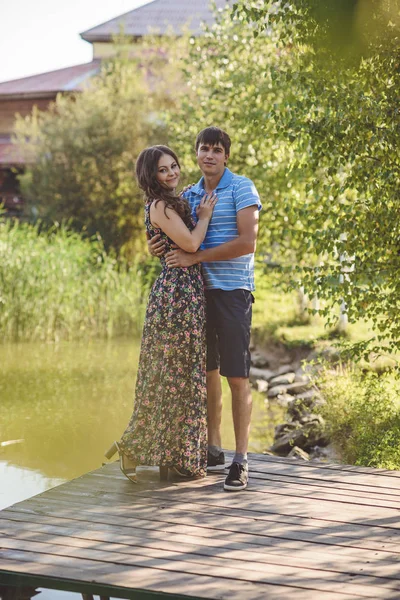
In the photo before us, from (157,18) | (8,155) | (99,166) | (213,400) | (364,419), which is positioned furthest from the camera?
(157,18)

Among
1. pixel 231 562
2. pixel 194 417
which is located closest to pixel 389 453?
pixel 194 417

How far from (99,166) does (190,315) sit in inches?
520

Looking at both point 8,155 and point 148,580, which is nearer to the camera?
point 148,580

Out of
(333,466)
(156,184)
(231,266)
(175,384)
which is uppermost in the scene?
(156,184)

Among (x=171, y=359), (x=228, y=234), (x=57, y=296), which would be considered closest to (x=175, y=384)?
(x=171, y=359)

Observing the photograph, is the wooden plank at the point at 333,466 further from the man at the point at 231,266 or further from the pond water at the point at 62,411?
the pond water at the point at 62,411

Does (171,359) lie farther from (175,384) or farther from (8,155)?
(8,155)

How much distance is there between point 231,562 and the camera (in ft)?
10.9

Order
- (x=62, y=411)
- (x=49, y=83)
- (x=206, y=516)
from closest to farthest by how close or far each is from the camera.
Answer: (x=206, y=516) < (x=62, y=411) < (x=49, y=83)

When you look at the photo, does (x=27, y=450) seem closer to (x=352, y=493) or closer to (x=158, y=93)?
(x=352, y=493)

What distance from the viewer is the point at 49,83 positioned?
965 inches

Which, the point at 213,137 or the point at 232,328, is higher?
the point at 213,137

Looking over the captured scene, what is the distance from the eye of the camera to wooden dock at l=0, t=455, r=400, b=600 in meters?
3.13

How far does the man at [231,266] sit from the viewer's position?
14.3 ft
